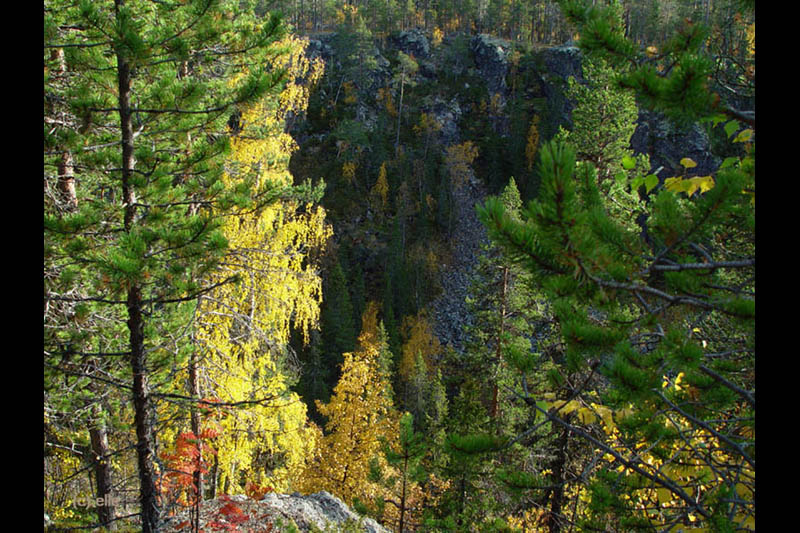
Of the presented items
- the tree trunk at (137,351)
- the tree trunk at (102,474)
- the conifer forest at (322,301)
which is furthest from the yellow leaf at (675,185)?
the tree trunk at (102,474)

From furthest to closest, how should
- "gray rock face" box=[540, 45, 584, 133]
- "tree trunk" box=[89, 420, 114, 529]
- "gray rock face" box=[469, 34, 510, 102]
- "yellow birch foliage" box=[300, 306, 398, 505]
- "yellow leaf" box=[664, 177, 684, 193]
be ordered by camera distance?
"gray rock face" box=[469, 34, 510, 102] → "gray rock face" box=[540, 45, 584, 133] → "yellow birch foliage" box=[300, 306, 398, 505] → "tree trunk" box=[89, 420, 114, 529] → "yellow leaf" box=[664, 177, 684, 193]

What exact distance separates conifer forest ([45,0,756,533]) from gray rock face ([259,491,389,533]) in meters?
0.13

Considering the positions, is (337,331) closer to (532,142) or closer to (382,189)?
(382,189)

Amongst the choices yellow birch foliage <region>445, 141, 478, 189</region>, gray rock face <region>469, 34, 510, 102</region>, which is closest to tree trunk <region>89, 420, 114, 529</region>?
yellow birch foliage <region>445, 141, 478, 189</region>

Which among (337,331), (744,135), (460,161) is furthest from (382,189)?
(744,135)

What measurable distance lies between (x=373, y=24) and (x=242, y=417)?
62495 mm

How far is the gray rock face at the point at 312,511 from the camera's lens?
19.4ft

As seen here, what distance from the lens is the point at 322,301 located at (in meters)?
7.88

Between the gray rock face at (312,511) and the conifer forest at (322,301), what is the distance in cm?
13

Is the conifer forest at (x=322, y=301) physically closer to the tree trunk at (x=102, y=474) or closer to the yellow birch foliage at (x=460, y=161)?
the tree trunk at (x=102, y=474)

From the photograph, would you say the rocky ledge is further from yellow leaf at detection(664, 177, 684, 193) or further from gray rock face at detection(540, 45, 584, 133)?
gray rock face at detection(540, 45, 584, 133)

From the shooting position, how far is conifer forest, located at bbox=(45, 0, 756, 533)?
155 cm

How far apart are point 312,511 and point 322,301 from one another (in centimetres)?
326

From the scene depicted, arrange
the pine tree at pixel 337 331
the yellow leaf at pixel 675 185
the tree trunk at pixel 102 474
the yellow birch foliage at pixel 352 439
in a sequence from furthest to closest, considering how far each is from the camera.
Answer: the pine tree at pixel 337 331 < the yellow birch foliage at pixel 352 439 < the tree trunk at pixel 102 474 < the yellow leaf at pixel 675 185
